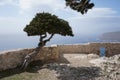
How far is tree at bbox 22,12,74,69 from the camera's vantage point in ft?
54.8

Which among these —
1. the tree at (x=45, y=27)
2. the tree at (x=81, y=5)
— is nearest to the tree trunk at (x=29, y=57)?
the tree at (x=45, y=27)

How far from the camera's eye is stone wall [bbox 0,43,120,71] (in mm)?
16531

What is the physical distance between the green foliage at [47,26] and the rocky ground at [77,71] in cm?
214

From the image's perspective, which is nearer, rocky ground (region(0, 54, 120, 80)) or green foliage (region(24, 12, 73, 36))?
rocky ground (region(0, 54, 120, 80))

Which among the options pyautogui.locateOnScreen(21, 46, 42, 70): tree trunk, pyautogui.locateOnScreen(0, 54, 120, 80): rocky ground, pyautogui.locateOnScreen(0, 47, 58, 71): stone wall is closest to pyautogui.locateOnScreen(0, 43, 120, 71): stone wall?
pyautogui.locateOnScreen(0, 47, 58, 71): stone wall

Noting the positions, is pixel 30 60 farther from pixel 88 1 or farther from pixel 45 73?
pixel 88 1

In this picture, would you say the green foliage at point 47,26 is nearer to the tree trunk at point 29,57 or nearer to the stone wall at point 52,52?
the tree trunk at point 29,57

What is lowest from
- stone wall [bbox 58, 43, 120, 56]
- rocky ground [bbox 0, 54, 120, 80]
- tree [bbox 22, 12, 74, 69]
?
rocky ground [bbox 0, 54, 120, 80]

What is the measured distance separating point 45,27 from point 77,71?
3.25 metres

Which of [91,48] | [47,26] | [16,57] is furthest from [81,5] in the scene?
[91,48]

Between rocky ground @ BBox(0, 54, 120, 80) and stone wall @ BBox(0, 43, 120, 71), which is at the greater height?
stone wall @ BBox(0, 43, 120, 71)

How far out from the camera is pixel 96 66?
60.5ft

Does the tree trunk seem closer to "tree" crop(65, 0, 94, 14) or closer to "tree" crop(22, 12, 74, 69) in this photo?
"tree" crop(22, 12, 74, 69)

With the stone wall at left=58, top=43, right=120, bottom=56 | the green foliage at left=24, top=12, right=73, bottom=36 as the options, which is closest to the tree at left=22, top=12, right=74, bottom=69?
the green foliage at left=24, top=12, right=73, bottom=36
